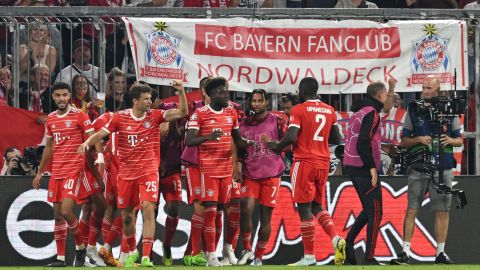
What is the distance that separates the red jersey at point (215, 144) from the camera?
2028cm

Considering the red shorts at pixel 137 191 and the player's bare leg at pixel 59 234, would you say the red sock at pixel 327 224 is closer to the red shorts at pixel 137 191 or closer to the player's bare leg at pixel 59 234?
the red shorts at pixel 137 191

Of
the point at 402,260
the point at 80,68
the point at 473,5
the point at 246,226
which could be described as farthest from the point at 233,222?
the point at 473,5

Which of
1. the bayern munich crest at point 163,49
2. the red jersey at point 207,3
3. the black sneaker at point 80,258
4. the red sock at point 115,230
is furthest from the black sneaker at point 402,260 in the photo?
the red jersey at point 207,3

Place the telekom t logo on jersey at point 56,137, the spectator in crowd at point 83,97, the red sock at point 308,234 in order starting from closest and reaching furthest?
the red sock at point 308,234, the telekom t logo on jersey at point 56,137, the spectator in crowd at point 83,97

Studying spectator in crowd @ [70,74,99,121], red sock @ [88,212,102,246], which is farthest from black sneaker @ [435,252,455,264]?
spectator in crowd @ [70,74,99,121]

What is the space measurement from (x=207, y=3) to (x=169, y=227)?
463cm

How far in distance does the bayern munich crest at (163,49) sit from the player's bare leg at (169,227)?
2069 millimetres

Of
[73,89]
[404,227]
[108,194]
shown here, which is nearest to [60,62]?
[73,89]

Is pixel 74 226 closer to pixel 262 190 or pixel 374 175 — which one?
pixel 262 190

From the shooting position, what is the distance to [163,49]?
880 inches

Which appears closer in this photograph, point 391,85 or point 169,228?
point 169,228

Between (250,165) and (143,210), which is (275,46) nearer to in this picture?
(250,165)

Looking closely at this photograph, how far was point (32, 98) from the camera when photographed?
2212 cm

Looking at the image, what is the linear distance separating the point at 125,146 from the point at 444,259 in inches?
165
